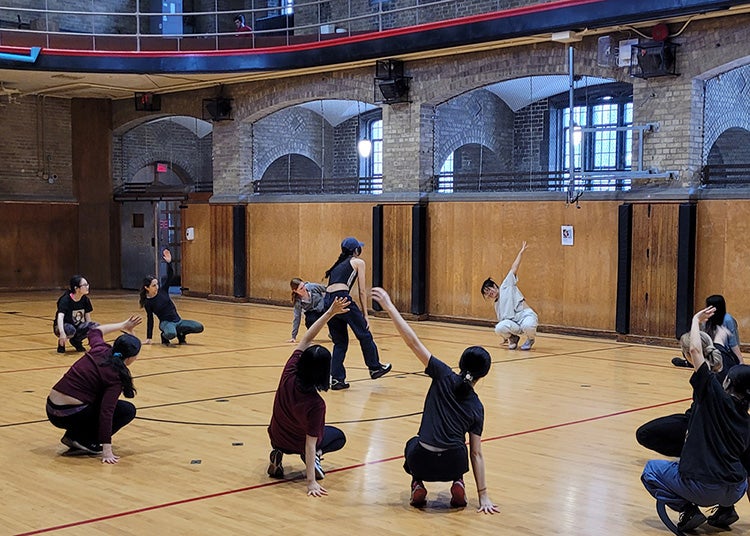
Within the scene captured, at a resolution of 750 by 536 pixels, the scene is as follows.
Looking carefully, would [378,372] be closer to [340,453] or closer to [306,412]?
[340,453]

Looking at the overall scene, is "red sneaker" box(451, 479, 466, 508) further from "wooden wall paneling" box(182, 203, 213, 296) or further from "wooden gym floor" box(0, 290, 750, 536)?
"wooden wall paneling" box(182, 203, 213, 296)

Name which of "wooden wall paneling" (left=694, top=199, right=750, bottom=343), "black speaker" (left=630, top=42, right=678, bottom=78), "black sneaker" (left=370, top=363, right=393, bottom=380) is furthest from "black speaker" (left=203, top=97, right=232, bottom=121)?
"black sneaker" (left=370, top=363, right=393, bottom=380)

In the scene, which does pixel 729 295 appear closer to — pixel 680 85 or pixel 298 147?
pixel 680 85

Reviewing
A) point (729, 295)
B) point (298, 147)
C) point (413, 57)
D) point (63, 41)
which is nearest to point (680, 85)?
point (729, 295)

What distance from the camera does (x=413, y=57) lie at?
15.1 m

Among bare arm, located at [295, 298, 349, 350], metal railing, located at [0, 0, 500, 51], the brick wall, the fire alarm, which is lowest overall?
bare arm, located at [295, 298, 349, 350]

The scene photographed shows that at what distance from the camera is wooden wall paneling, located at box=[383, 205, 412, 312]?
15508 mm

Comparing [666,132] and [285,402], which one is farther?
[666,132]

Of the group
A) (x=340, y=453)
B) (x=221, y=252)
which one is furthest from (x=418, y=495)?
(x=221, y=252)

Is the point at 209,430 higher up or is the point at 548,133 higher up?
the point at 548,133

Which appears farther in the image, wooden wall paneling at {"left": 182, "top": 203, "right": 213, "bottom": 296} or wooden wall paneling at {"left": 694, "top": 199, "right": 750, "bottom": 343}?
wooden wall paneling at {"left": 182, "top": 203, "right": 213, "bottom": 296}

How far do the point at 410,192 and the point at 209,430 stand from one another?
897cm

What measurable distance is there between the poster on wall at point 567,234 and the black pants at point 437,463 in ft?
29.0

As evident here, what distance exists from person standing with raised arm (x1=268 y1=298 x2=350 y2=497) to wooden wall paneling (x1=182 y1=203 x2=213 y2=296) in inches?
546
